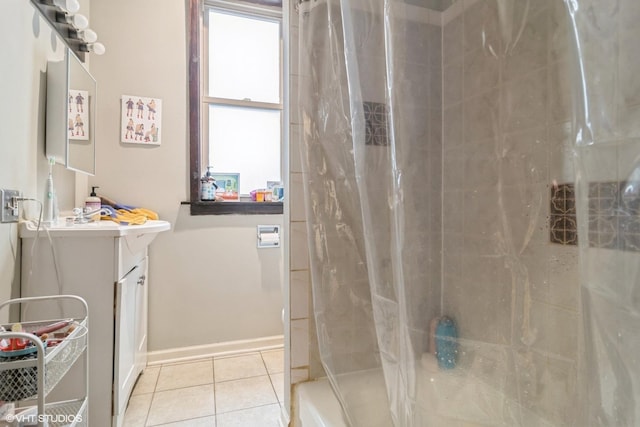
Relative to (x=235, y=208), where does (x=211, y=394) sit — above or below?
below

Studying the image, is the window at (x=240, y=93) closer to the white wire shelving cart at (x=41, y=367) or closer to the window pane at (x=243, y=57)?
the window pane at (x=243, y=57)

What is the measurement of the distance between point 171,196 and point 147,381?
3.68ft

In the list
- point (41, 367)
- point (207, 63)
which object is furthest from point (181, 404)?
point (207, 63)

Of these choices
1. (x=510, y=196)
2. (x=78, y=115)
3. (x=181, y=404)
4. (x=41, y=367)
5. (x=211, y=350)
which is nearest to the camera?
(x=41, y=367)

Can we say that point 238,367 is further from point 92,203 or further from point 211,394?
point 92,203

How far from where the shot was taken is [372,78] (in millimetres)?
939

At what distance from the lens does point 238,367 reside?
194 cm

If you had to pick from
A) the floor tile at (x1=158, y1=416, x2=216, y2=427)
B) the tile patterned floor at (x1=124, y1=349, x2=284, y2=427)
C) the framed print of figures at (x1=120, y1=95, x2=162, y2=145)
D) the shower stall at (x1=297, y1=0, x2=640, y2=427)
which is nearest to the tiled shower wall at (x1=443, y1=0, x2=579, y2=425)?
the shower stall at (x1=297, y1=0, x2=640, y2=427)

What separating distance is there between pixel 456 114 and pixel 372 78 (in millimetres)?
441

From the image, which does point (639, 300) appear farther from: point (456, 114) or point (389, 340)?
point (456, 114)

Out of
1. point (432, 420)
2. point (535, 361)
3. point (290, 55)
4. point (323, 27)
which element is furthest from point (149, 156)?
point (535, 361)

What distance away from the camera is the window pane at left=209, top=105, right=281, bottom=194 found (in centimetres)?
221

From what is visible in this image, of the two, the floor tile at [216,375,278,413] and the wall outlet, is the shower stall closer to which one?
the floor tile at [216,375,278,413]

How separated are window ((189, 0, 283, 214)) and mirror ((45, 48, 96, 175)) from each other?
1.94 ft
